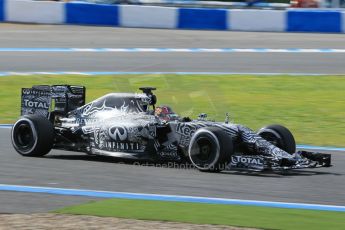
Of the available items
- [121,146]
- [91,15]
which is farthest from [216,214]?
[91,15]

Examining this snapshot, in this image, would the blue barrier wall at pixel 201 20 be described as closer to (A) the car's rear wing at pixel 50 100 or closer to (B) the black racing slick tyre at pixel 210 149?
(A) the car's rear wing at pixel 50 100

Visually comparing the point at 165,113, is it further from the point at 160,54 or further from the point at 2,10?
the point at 2,10

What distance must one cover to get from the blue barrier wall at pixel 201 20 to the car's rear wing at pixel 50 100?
14.8m

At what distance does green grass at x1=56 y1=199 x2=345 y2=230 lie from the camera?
759cm

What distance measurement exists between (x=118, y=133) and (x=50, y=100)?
1.24 m

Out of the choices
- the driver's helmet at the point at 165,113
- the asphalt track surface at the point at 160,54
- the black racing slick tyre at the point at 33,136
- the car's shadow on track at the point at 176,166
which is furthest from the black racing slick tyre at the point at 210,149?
the asphalt track surface at the point at 160,54

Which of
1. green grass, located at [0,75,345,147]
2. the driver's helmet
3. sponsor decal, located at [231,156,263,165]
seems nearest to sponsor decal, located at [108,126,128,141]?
the driver's helmet

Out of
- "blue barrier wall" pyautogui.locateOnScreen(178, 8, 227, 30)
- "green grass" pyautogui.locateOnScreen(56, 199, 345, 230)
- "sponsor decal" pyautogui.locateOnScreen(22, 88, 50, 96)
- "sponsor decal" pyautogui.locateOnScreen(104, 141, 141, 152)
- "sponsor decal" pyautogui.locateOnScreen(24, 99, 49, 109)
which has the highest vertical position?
"blue barrier wall" pyautogui.locateOnScreen(178, 8, 227, 30)

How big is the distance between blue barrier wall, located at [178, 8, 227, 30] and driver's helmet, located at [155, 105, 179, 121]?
1573 cm

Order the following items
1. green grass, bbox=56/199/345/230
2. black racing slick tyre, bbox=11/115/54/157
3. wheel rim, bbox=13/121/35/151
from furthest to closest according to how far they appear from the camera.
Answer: wheel rim, bbox=13/121/35/151, black racing slick tyre, bbox=11/115/54/157, green grass, bbox=56/199/345/230

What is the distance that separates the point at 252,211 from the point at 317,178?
207cm

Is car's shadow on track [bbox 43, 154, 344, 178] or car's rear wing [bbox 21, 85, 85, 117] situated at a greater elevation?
car's rear wing [bbox 21, 85, 85, 117]

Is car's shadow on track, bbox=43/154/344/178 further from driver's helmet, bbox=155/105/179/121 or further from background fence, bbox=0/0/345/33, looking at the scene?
background fence, bbox=0/0/345/33

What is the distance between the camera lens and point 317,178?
9.99m
